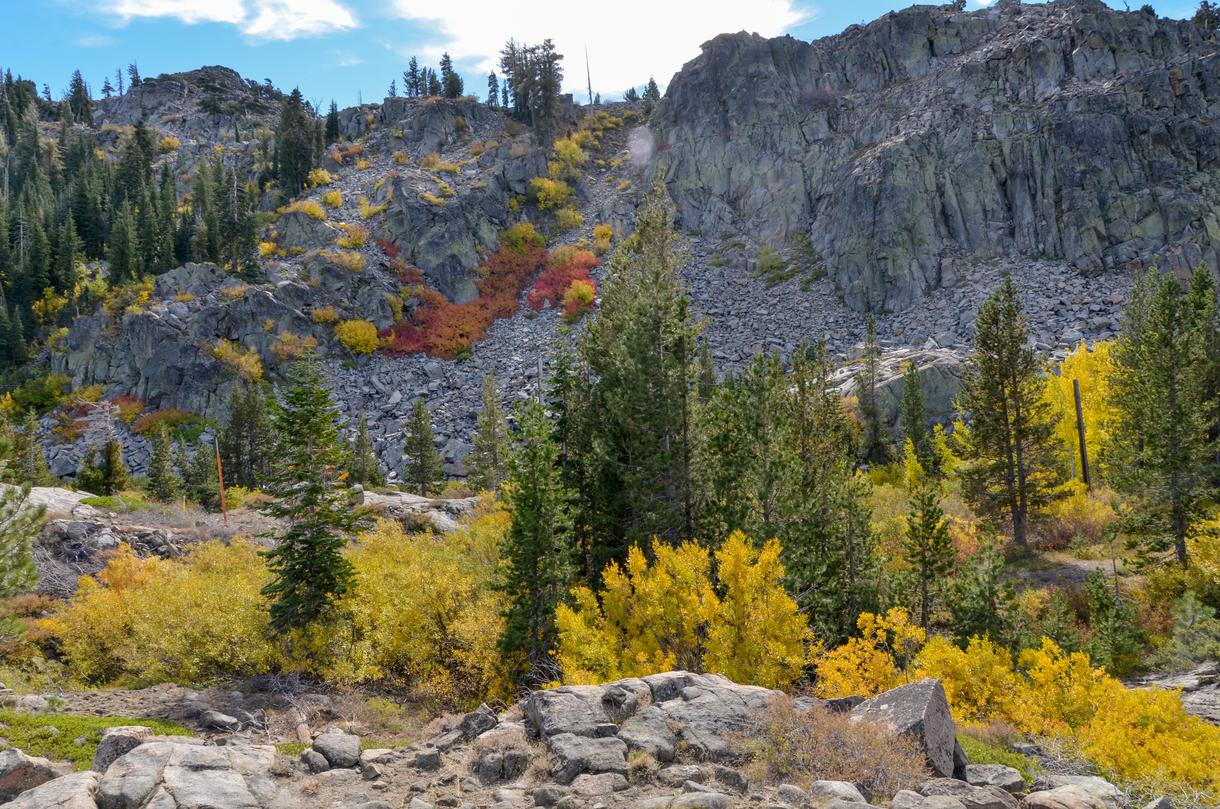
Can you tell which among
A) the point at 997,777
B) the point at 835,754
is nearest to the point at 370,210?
the point at 835,754

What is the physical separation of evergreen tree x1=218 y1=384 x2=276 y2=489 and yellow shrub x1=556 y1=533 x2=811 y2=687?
46.8 m

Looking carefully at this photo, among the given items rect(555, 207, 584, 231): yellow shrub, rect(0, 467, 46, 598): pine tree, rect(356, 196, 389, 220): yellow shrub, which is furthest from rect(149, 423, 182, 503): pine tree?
rect(555, 207, 584, 231): yellow shrub

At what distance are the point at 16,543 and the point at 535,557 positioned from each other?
1232 centimetres

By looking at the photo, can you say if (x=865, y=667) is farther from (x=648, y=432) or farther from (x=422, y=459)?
(x=422, y=459)

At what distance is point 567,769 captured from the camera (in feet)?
30.6

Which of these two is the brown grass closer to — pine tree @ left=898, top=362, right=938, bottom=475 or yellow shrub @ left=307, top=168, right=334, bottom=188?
pine tree @ left=898, top=362, right=938, bottom=475

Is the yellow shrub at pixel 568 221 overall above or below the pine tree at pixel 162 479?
above

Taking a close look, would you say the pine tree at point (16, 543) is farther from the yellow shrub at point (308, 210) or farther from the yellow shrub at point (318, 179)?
the yellow shrub at point (318, 179)

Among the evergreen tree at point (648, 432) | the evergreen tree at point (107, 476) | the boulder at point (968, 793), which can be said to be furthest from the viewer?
the evergreen tree at point (107, 476)

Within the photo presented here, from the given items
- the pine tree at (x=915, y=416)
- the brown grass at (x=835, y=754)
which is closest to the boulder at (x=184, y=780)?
the brown grass at (x=835, y=754)

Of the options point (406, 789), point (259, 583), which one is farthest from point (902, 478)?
point (406, 789)

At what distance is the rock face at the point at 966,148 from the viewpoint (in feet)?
225

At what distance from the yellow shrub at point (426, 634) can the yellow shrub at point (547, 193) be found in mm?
76326

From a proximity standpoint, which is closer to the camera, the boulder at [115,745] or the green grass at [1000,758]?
the boulder at [115,745]
